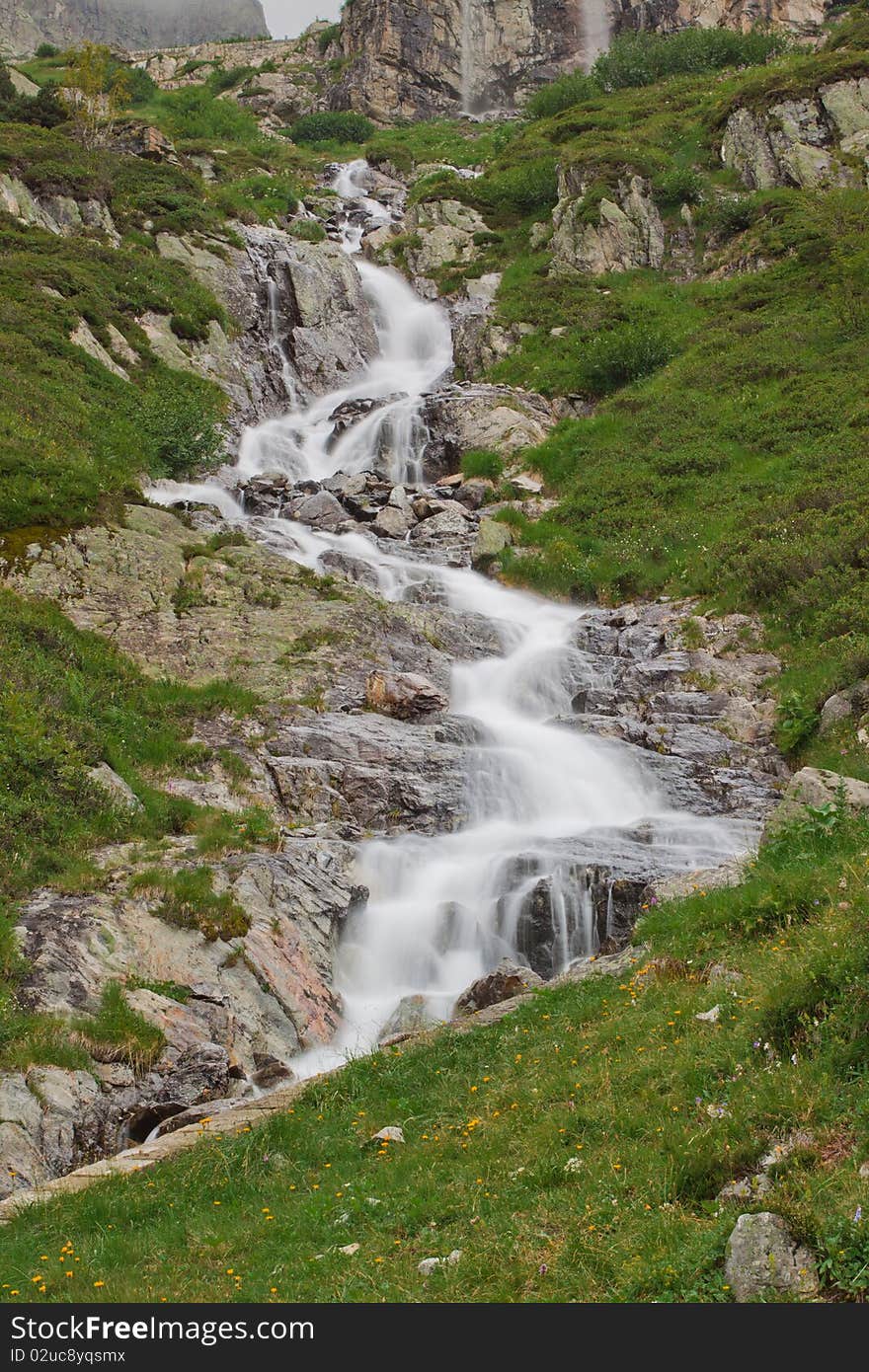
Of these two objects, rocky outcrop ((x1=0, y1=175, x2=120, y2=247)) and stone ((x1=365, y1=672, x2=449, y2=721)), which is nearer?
stone ((x1=365, y1=672, x2=449, y2=721))

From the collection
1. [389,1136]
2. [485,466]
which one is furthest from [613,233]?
[389,1136]

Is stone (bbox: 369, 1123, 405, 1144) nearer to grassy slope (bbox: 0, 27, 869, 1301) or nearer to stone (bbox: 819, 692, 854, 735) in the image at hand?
grassy slope (bbox: 0, 27, 869, 1301)

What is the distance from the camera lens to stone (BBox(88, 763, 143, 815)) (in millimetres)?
13055

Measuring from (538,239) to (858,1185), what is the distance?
43470 mm

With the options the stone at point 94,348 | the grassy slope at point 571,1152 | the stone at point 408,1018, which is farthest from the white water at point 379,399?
the grassy slope at point 571,1152

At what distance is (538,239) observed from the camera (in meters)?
42.1

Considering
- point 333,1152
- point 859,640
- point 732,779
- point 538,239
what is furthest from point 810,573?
point 538,239

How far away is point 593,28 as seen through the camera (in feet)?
237

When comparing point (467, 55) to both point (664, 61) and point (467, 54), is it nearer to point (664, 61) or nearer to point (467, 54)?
point (467, 54)

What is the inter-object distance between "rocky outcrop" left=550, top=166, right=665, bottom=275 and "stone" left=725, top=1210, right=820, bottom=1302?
39.8m

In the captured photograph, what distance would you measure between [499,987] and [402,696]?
8.06 m

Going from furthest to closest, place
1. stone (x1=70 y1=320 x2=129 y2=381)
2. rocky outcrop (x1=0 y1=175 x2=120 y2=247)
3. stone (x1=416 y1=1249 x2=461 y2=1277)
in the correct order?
rocky outcrop (x1=0 y1=175 x2=120 y2=247)
stone (x1=70 y1=320 x2=129 y2=381)
stone (x1=416 y1=1249 x2=461 y2=1277)

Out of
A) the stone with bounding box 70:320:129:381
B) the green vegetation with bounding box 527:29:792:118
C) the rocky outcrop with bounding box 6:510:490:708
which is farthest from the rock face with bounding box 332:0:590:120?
the rocky outcrop with bounding box 6:510:490:708
